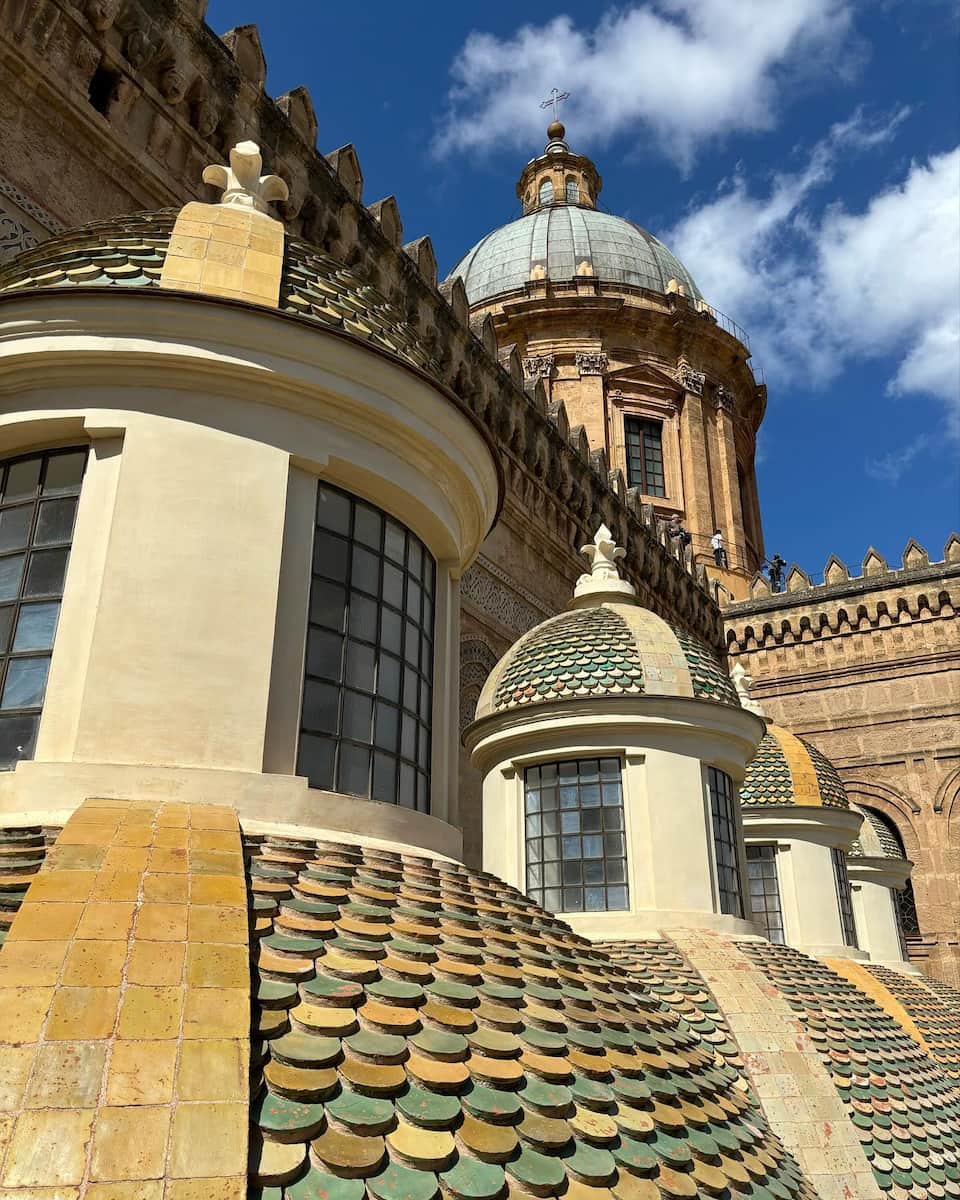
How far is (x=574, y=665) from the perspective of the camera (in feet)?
27.2

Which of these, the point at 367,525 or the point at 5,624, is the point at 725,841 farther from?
the point at 5,624

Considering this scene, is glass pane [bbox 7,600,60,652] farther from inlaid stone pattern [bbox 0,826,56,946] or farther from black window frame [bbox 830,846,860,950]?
black window frame [bbox 830,846,860,950]

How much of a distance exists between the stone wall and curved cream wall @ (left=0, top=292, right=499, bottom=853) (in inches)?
796

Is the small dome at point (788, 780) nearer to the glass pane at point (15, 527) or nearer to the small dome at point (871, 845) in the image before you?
the small dome at point (871, 845)

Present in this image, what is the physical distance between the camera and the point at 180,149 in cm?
1012

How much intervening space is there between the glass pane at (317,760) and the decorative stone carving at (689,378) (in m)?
26.9

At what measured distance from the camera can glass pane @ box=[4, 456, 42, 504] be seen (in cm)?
416

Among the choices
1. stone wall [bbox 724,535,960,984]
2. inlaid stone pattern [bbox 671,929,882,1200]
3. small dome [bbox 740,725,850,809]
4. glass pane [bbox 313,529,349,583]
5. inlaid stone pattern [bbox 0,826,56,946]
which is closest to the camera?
inlaid stone pattern [bbox 0,826,56,946]

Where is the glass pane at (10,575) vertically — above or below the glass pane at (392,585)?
below

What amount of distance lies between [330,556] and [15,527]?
1251 mm

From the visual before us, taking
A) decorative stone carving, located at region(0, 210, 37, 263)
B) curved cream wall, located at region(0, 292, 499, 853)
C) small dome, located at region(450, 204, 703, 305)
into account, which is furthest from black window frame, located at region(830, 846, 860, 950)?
small dome, located at region(450, 204, 703, 305)

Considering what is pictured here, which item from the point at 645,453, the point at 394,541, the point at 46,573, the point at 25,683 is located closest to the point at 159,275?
the point at 46,573

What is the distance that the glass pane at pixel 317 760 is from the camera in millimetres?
4047

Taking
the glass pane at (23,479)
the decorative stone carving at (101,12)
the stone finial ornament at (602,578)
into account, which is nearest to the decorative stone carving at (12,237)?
the decorative stone carving at (101,12)
